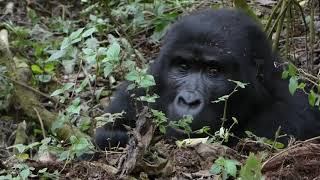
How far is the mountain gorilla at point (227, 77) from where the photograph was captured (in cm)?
494

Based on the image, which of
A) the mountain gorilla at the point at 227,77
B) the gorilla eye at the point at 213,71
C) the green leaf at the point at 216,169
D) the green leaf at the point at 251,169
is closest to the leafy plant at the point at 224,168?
the green leaf at the point at 216,169

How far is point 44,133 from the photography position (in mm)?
5465

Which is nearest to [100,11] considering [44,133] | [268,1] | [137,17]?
[137,17]

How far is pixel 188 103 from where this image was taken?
15.2ft

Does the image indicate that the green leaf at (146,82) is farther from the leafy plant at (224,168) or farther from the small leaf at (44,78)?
the small leaf at (44,78)

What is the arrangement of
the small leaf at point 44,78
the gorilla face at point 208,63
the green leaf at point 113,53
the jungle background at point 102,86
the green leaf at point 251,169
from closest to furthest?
the green leaf at point 251,169 → the jungle background at point 102,86 → the green leaf at point 113,53 → the gorilla face at point 208,63 → the small leaf at point 44,78

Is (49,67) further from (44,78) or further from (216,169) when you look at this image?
(216,169)

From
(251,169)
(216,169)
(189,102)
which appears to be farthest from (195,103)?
(251,169)

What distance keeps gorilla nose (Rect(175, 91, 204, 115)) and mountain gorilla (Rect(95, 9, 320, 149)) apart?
0.02 m

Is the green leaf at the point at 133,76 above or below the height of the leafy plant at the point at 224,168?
above

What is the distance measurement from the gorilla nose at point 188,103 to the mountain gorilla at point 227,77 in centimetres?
2

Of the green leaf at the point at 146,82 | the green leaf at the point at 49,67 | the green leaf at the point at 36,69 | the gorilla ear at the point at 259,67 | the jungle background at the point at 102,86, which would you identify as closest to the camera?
the jungle background at the point at 102,86

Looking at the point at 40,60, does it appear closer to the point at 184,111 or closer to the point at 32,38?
the point at 32,38

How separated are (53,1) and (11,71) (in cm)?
302
